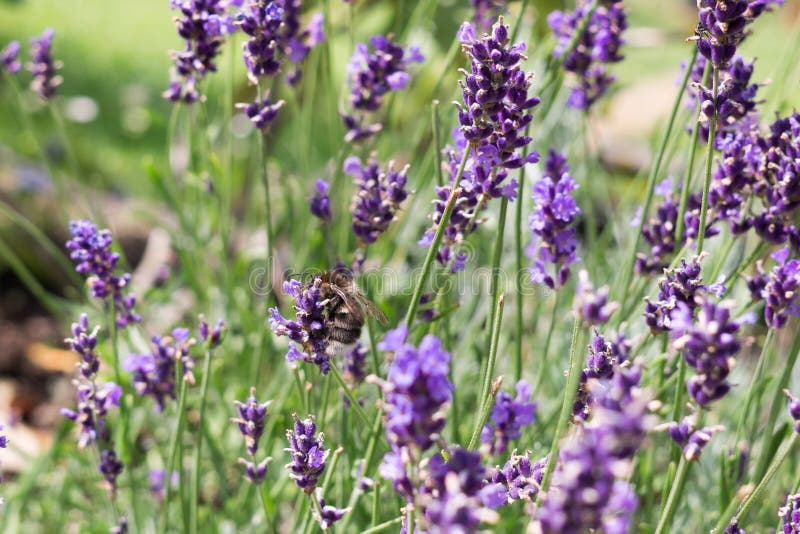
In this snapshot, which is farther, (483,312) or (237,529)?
(483,312)

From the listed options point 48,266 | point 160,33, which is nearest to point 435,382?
point 48,266

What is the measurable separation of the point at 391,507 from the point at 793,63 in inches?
63.2

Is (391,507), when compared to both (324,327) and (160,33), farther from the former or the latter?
(160,33)

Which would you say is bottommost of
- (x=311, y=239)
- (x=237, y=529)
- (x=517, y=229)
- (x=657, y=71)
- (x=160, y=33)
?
(x=237, y=529)

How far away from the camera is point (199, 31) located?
5.40ft

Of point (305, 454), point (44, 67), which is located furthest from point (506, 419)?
point (44, 67)

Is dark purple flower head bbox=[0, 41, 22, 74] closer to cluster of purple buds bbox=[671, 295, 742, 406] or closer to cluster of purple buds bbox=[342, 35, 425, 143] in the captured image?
cluster of purple buds bbox=[342, 35, 425, 143]

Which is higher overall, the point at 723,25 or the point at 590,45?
the point at 590,45

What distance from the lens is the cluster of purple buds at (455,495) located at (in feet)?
2.60

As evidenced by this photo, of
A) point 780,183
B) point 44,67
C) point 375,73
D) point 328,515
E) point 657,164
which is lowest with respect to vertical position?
point 328,515

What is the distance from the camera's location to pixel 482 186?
1.39 metres

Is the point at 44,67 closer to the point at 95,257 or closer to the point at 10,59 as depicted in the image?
the point at 10,59

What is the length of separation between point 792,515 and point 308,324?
767mm

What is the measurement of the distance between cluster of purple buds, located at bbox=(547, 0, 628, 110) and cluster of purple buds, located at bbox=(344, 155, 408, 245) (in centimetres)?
55
